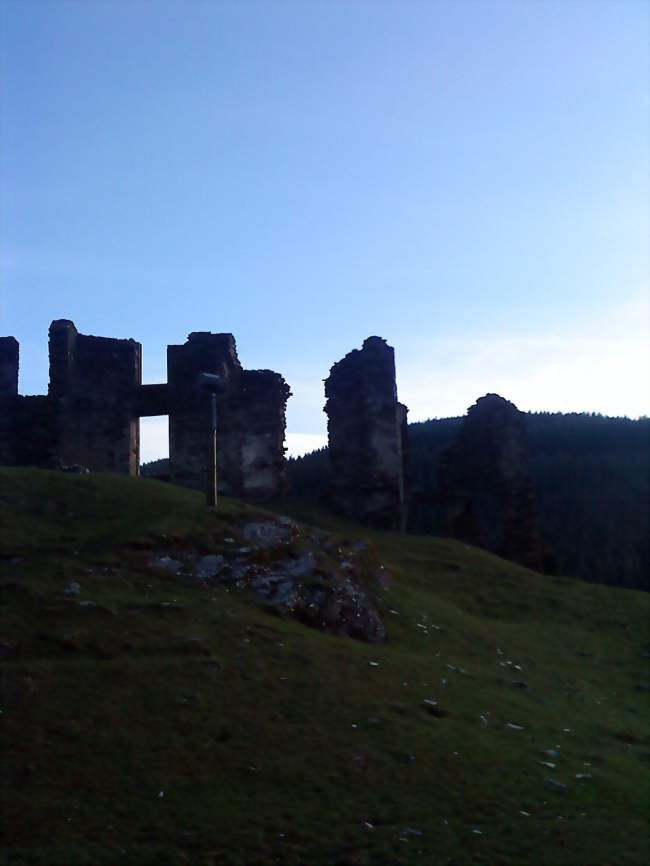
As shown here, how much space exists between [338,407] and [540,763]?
20.7 m

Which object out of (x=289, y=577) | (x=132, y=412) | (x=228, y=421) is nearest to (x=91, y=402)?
(x=132, y=412)

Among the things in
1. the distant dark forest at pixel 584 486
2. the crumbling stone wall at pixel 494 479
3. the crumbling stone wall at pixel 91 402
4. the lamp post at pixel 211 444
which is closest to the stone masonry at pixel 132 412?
the crumbling stone wall at pixel 91 402

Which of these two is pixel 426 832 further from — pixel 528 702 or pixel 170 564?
pixel 170 564

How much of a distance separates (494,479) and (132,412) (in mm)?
11878

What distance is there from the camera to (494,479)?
3014 centimetres

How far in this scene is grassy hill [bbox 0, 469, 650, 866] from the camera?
6.78 meters

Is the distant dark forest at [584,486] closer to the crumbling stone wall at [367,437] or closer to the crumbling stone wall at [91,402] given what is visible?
the crumbling stone wall at [367,437]

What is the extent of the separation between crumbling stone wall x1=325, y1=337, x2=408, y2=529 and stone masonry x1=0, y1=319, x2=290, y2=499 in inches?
72.2

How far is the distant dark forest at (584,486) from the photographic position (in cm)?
4784

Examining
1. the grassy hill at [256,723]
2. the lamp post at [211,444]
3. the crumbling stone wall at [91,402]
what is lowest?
the grassy hill at [256,723]

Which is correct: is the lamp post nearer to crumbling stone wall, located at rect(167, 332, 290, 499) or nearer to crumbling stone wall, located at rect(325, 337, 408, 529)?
crumbling stone wall, located at rect(167, 332, 290, 499)

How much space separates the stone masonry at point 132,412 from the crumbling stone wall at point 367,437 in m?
1.83

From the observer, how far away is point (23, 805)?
22.1 feet

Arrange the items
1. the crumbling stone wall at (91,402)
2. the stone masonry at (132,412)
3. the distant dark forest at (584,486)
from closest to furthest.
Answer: the stone masonry at (132,412), the crumbling stone wall at (91,402), the distant dark forest at (584,486)
